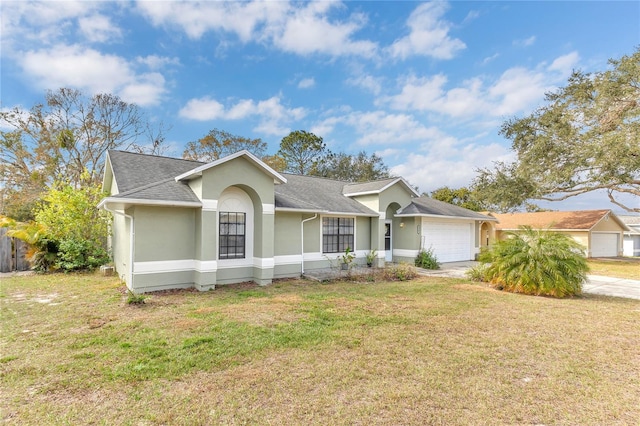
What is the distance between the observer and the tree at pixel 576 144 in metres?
18.7

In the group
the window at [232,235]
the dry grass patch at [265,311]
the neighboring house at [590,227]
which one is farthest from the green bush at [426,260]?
the neighboring house at [590,227]

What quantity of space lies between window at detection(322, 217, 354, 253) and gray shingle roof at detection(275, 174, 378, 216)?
66 centimetres

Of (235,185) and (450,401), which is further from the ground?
(235,185)

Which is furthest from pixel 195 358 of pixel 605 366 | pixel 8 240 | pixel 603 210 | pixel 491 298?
pixel 603 210

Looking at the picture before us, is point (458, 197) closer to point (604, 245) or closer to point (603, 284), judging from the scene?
point (604, 245)

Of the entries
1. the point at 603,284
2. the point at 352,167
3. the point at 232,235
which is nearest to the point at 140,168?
the point at 232,235

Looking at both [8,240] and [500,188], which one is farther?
[500,188]

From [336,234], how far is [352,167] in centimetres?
2604

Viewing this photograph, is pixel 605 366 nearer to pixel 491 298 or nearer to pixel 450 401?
pixel 450 401

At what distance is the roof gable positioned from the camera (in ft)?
85.7

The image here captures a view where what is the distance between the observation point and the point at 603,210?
27.5 metres

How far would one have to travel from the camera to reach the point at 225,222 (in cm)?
1091

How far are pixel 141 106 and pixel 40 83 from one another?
5.73 metres

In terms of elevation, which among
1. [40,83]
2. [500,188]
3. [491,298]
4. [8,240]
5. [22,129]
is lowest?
[491,298]
